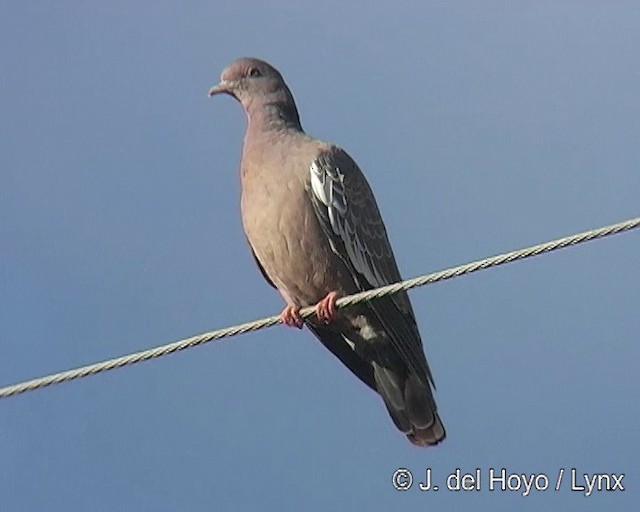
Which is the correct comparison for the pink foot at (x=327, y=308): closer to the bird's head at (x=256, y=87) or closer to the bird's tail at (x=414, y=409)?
the bird's tail at (x=414, y=409)

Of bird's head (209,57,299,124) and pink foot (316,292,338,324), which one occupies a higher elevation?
bird's head (209,57,299,124)

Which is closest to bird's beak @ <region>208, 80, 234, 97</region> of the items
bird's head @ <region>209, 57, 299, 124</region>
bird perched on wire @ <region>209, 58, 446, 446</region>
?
bird's head @ <region>209, 57, 299, 124</region>

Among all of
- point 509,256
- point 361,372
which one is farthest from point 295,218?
point 509,256

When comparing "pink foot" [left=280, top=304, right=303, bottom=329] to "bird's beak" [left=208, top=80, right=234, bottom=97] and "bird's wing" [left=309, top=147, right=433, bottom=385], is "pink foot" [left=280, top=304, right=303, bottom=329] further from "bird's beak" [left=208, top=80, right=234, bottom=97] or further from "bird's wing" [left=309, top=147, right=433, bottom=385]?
"bird's beak" [left=208, top=80, right=234, bottom=97]

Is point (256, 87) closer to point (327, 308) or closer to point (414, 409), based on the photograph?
point (327, 308)

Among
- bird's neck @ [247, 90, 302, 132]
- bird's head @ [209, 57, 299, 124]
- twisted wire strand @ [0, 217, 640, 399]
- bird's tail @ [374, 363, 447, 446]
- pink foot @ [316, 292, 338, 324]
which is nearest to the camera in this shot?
twisted wire strand @ [0, 217, 640, 399]

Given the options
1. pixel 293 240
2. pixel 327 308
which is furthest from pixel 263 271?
pixel 327 308
